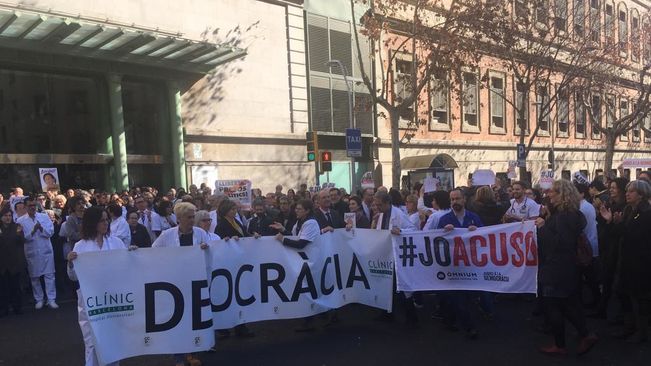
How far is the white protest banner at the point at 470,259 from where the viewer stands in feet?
21.9

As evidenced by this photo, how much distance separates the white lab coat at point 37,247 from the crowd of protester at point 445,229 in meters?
0.02

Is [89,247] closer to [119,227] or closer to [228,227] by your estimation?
[228,227]

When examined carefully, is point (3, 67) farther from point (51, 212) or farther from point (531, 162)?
point (531, 162)

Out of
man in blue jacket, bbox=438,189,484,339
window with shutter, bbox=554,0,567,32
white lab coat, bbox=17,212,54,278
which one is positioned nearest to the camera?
man in blue jacket, bbox=438,189,484,339

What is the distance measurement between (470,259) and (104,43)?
11926 millimetres

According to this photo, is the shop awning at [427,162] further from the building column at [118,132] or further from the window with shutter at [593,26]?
the building column at [118,132]

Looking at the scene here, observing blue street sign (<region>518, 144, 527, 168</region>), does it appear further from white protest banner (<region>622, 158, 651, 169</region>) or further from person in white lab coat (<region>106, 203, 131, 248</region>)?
person in white lab coat (<region>106, 203, 131, 248</region>)

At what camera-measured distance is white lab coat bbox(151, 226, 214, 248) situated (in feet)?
19.3

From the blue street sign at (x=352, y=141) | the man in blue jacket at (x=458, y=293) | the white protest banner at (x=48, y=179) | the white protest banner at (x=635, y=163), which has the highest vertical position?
the blue street sign at (x=352, y=141)

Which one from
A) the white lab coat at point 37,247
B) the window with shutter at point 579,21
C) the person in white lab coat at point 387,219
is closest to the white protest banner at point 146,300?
the person in white lab coat at point 387,219

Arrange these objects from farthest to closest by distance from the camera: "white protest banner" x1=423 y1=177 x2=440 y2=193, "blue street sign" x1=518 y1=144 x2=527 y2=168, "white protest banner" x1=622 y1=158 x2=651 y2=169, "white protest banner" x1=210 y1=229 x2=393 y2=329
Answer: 1. "white protest banner" x1=622 y1=158 x2=651 y2=169
2. "blue street sign" x1=518 y1=144 x2=527 y2=168
3. "white protest banner" x1=423 y1=177 x2=440 y2=193
4. "white protest banner" x1=210 y1=229 x2=393 y2=329

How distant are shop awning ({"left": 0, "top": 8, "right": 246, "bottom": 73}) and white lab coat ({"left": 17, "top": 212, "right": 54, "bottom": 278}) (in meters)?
5.68

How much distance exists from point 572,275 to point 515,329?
174 centimetres

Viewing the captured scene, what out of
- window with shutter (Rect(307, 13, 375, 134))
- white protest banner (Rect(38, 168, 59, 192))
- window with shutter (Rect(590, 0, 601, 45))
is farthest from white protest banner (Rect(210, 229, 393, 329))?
window with shutter (Rect(590, 0, 601, 45))
